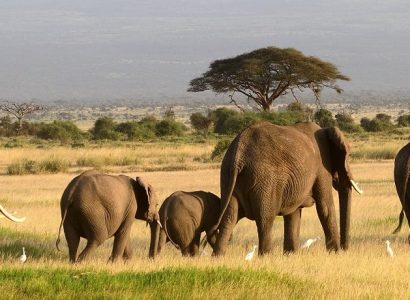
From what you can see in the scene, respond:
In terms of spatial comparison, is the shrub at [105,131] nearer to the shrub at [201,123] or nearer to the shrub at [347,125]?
the shrub at [201,123]

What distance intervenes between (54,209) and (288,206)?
8.42 m

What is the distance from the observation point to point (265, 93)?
60.2 m

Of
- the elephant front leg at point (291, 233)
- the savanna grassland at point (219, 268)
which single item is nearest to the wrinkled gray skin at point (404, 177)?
the savanna grassland at point (219, 268)

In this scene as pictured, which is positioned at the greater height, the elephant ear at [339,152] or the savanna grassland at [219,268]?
the elephant ear at [339,152]

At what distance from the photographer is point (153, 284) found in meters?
10.0

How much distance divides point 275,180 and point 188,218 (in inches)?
50.5

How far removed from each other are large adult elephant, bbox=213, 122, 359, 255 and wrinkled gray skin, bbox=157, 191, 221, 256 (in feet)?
1.65

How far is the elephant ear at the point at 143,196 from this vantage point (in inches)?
519

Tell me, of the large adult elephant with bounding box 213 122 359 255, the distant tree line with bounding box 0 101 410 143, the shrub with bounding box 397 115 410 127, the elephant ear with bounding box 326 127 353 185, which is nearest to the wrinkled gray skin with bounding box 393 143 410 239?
the elephant ear with bounding box 326 127 353 185

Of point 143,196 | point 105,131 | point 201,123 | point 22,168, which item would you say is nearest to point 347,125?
point 201,123

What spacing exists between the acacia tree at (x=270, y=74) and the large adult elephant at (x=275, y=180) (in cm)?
4342

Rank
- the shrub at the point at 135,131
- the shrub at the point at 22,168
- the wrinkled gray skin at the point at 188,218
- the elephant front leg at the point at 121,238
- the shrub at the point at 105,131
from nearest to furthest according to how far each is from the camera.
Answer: the elephant front leg at the point at 121,238 < the wrinkled gray skin at the point at 188,218 < the shrub at the point at 22,168 < the shrub at the point at 105,131 < the shrub at the point at 135,131

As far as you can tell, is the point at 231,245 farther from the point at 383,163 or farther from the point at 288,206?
the point at 383,163

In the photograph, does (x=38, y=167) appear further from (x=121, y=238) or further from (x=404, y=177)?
(x=121, y=238)
